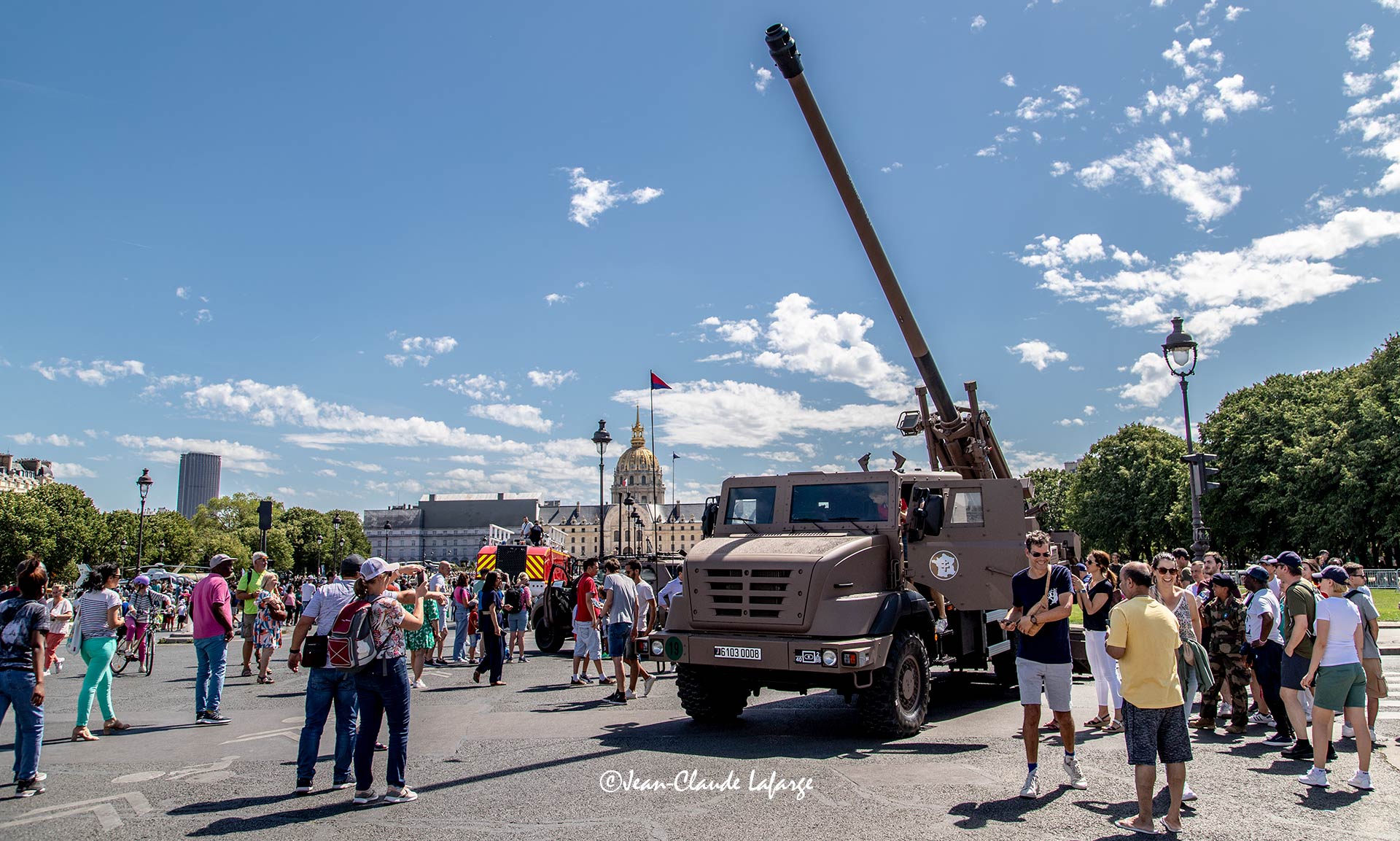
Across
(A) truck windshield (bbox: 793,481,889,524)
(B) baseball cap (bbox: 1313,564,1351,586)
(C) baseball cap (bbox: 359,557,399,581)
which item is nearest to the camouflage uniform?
(B) baseball cap (bbox: 1313,564,1351,586)

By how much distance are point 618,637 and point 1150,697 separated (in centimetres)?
810

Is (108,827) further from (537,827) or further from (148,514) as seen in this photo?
(148,514)

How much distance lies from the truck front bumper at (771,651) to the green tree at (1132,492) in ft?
171

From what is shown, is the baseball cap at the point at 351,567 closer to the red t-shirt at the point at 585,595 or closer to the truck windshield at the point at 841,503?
the truck windshield at the point at 841,503

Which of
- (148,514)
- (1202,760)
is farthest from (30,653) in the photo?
(148,514)

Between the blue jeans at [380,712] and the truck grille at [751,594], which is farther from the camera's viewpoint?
the truck grille at [751,594]

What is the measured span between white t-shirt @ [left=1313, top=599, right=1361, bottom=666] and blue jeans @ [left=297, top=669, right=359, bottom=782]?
7.57 m

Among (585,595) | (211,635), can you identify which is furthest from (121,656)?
(585,595)

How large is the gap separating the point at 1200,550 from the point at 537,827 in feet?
44.5

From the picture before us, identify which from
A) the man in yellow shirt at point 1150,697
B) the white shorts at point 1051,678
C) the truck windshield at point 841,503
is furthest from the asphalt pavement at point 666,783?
the truck windshield at point 841,503

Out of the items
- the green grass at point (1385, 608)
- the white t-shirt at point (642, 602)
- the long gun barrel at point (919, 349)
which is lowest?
the green grass at point (1385, 608)

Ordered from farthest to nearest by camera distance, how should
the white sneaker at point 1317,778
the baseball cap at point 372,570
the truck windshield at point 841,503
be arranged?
the truck windshield at point 841,503 < the white sneaker at point 1317,778 < the baseball cap at point 372,570

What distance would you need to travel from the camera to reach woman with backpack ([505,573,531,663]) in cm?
1722

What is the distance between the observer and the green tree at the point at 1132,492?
57688 millimetres
